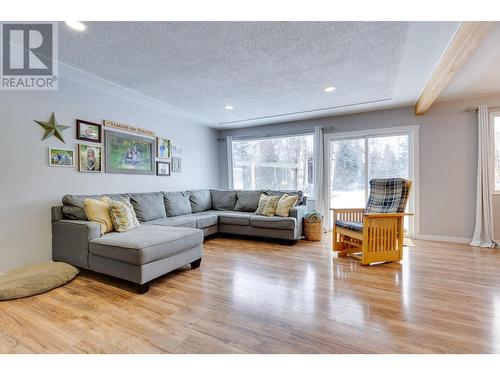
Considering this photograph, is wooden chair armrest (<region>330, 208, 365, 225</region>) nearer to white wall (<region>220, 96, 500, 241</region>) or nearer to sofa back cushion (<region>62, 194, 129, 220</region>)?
white wall (<region>220, 96, 500, 241</region>)

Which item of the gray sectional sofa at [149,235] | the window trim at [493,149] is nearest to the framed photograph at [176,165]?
the gray sectional sofa at [149,235]

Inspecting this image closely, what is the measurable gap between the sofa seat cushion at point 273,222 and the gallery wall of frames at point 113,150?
6.17 ft

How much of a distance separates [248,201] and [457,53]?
11.0ft

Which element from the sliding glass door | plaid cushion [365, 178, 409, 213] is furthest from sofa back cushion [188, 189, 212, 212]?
plaid cushion [365, 178, 409, 213]

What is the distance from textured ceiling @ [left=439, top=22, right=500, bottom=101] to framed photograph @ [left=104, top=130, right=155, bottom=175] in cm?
425

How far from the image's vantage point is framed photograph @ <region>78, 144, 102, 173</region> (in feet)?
9.98

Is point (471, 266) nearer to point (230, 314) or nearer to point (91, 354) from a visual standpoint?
point (230, 314)

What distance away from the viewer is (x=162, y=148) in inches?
165

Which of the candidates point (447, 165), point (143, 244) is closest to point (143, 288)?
point (143, 244)

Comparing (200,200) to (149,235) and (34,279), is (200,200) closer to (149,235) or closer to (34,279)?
(149,235)

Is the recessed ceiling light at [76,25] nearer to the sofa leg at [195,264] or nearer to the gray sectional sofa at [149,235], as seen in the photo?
the gray sectional sofa at [149,235]
